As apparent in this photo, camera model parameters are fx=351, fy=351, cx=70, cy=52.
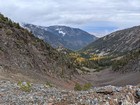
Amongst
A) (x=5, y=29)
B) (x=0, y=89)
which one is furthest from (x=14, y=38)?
(x=0, y=89)

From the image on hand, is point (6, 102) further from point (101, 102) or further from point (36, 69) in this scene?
point (36, 69)

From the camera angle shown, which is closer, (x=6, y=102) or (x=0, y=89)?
(x=6, y=102)

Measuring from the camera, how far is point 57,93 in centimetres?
2316

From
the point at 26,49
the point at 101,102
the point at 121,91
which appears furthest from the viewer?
the point at 26,49

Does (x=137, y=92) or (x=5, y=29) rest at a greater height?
(x=5, y=29)

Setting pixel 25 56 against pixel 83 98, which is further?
pixel 25 56

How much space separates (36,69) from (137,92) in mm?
48654

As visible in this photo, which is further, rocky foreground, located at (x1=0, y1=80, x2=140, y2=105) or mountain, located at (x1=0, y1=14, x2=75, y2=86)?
mountain, located at (x1=0, y1=14, x2=75, y2=86)

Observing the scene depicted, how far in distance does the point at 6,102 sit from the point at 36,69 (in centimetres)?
4734

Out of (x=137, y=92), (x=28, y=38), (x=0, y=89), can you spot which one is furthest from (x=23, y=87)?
(x=28, y=38)

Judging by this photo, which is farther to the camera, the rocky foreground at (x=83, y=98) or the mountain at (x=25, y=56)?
the mountain at (x=25, y=56)

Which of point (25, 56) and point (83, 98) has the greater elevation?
point (25, 56)

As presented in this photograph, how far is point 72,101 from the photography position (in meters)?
20.7

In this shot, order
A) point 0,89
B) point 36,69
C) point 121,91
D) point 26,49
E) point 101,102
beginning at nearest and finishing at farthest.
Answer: point 101,102
point 121,91
point 0,89
point 36,69
point 26,49
